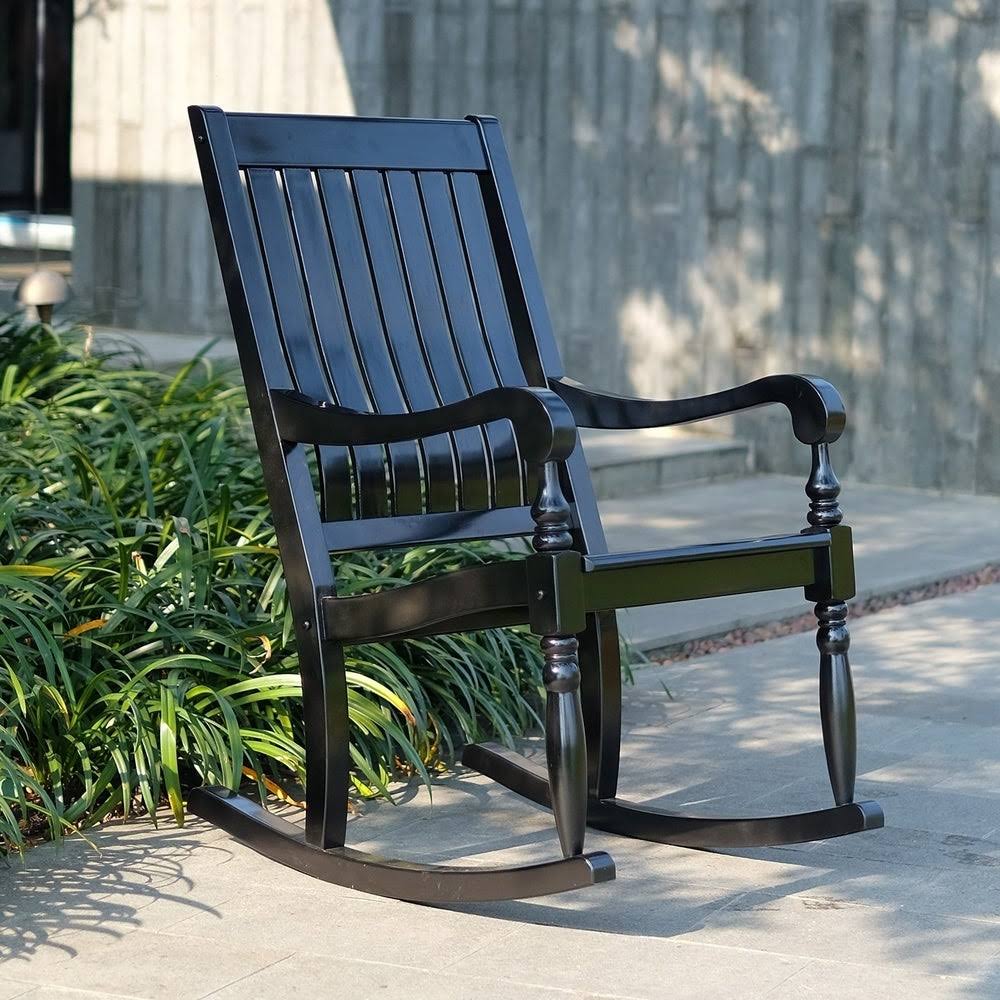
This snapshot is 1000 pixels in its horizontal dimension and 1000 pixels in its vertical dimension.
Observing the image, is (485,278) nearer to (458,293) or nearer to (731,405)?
(458,293)

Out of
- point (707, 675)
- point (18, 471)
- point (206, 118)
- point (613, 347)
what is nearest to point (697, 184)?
point (613, 347)

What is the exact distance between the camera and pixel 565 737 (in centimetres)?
251

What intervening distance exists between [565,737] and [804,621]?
8.66 ft

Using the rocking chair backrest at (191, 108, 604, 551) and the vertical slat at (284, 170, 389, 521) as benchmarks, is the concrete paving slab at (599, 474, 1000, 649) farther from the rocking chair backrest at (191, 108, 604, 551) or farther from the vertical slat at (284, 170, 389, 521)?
the vertical slat at (284, 170, 389, 521)

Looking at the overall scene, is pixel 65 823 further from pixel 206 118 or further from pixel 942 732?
pixel 942 732

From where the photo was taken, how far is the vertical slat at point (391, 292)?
10.2ft

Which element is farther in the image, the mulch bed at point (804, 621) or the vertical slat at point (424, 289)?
the mulch bed at point (804, 621)

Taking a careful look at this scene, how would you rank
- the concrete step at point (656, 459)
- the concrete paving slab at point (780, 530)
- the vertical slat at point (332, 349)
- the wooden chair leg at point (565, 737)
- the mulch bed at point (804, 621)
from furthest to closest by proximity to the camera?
the concrete step at point (656, 459) < the concrete paving slab at point (780, 530) < the mulch bed at point (804, 621) < the vertical slat at point (332, 349) < the wooden chair leg at point (565, 737)

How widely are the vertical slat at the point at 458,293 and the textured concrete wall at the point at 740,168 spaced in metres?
4.46

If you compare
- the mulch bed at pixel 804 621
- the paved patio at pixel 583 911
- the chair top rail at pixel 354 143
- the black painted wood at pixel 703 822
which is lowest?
the mulch bed at pixel 804 621

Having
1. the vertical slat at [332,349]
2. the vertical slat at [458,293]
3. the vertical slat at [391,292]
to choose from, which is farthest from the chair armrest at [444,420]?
the vertical slat at [458,293]

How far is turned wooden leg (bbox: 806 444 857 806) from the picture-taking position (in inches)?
114

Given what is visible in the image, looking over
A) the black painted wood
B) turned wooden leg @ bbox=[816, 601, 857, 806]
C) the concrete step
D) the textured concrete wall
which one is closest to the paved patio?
the black painted wood

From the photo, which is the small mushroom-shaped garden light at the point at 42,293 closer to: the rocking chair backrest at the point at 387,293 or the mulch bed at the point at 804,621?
the mulch bed at the point at 804,621
